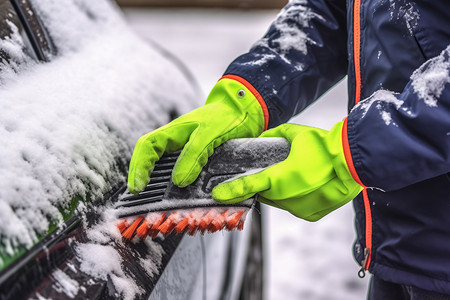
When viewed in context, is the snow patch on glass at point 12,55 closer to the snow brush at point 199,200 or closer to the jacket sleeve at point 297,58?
the snow brush at point 199,200

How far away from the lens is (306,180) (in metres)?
1.09

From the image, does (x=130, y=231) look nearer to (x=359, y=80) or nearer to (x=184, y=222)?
(x=184, y=222)

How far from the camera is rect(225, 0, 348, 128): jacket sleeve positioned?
1.44 m

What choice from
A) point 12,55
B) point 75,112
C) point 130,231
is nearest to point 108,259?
point 130,231

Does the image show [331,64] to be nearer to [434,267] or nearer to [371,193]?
[371,193]

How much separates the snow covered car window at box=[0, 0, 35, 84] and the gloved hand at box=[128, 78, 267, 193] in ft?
1.17

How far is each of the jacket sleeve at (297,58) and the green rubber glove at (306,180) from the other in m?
0.32

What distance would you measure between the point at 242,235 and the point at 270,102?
865mm

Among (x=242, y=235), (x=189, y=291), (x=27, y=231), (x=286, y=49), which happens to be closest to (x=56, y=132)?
(x=27, y=231)

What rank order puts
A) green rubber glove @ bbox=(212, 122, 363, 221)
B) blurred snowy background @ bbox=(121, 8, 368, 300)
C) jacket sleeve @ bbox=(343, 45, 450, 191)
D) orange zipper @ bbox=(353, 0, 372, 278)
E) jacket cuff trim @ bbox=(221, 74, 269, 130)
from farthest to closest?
blurred snowy background @ bbox=(121, 8, 368, 300) → jacket cuff trim @ bbox=(221, 74, 269, 130) → orange zipper @ bbox=(353, 0, 372, 278) → green rubber glove @ bbox=(212, 122, 363, 221) → jacket sleeve @ bbox=(343, 45, 450, 191)

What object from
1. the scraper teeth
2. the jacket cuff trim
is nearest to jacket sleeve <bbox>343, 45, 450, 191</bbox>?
the scraper teeth

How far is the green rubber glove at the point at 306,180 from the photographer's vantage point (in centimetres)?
107

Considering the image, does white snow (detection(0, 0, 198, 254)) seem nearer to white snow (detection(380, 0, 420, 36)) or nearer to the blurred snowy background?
the blurred snowy background

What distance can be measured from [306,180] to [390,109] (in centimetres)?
25
